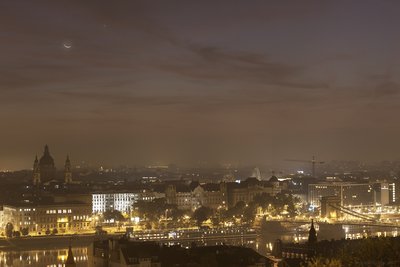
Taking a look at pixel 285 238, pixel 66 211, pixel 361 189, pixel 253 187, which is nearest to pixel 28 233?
pixel 66 211

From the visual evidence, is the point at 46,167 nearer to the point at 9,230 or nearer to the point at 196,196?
the point at 196,196

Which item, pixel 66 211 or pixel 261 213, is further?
pixel 261 213

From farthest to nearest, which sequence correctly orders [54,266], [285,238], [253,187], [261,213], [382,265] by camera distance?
[253,187], [261,213], [285,238], [54,266], [382,265]

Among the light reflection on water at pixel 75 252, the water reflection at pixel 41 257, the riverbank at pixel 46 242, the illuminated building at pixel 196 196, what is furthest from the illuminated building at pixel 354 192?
the water reflection at pixel 41 257

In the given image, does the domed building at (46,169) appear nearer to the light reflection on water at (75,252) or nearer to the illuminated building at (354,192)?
the illuminated building at (354,192)

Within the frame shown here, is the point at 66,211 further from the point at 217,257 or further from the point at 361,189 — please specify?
→ the point at 361,189

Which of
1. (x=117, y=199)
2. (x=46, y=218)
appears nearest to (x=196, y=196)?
(x=117, y=199)

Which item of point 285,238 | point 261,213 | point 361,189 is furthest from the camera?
point 361,189

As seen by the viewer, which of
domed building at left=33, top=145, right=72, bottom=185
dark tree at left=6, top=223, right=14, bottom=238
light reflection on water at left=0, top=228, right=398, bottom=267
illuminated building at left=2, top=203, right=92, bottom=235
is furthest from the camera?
domed building at left=33, top=145, right=72, bottom=185

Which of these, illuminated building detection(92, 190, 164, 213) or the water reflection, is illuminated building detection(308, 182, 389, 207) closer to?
illuminated building detection(92, 190, 164, 213)

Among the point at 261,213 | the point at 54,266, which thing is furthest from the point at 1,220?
the point at 54,266

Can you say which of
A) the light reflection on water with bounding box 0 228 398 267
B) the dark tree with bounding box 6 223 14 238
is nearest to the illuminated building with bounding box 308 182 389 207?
the light reflection on water with bounding box 0 228 398 267
